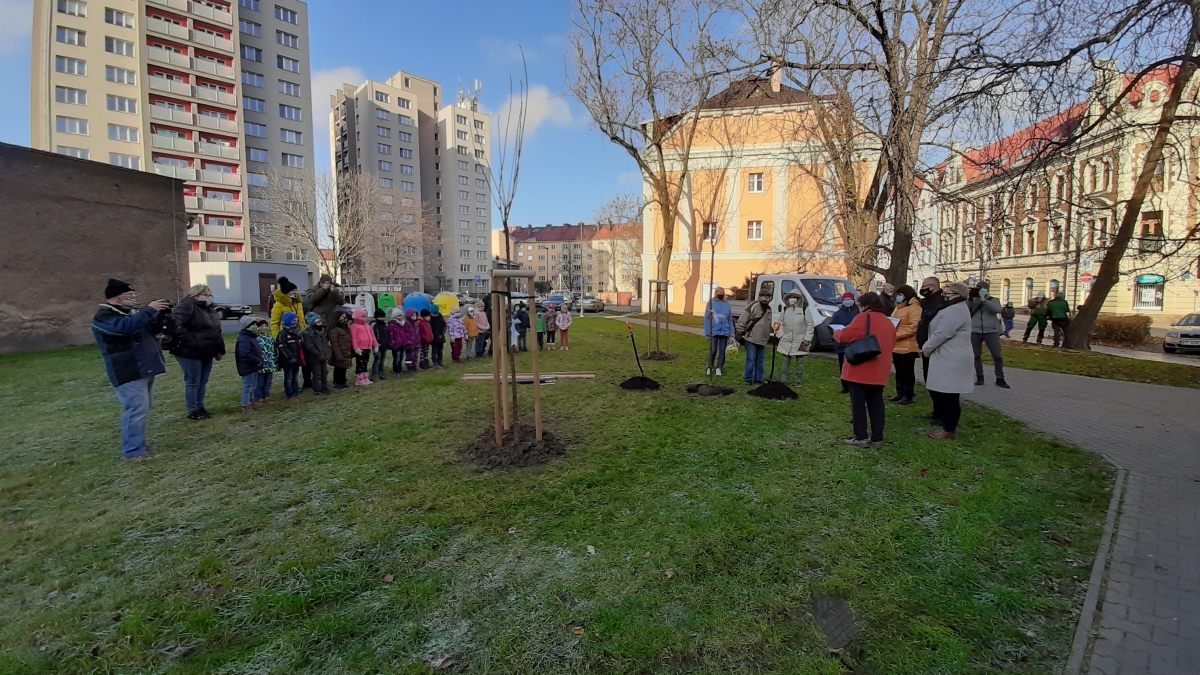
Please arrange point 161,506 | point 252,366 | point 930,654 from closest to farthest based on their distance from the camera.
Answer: point 930,654 < point 161,506 < point 252,366

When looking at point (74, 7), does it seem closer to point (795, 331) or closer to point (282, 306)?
point (282, 306)

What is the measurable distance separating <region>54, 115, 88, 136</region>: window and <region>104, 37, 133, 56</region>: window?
6175 millimetres

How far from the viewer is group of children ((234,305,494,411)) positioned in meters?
7.57

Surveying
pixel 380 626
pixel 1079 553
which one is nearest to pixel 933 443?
pixel 1079 553

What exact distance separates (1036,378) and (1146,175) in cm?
625

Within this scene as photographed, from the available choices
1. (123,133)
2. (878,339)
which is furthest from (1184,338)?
(123,133)

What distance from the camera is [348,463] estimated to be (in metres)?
5.28

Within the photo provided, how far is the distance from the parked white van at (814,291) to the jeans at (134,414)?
1197 centimetres

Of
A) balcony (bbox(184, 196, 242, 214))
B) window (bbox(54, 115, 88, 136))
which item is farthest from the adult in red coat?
window (bbox(54, 115, 88, 136))

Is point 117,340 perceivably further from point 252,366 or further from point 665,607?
point 665,607

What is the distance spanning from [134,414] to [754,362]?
8.43m

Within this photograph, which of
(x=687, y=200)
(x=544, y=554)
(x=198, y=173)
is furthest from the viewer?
(x=198, y=173)

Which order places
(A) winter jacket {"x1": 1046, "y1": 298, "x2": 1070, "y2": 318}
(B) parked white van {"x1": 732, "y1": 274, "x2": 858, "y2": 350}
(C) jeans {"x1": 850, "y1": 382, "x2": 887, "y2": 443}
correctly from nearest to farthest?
(C) jeans {"x1": 850, "y1": 382, "x2": 887, "y2": 443}
(B) parked white van {"x1": 732, "y1": 274, "x2": 858, "y2": 350}
(A) winter jacket {"x1": 1046, "y1": 298, "x2": 1070, "y2": 318}

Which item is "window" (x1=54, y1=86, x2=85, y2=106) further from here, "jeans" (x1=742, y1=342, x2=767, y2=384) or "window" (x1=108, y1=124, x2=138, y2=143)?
"jeans" (x1=742, y1=342, x2=767, y2=384)
